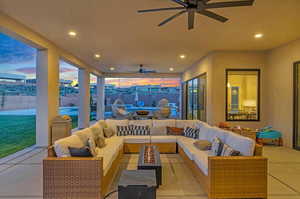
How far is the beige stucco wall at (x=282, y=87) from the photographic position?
18.1 feet

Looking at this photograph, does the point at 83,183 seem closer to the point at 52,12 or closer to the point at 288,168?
the point at 52,12

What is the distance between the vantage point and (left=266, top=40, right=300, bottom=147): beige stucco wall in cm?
551

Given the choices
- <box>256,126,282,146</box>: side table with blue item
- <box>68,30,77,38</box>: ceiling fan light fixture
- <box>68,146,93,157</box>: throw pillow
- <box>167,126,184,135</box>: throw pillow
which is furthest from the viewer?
<box>256,126,282,146</box>: side table with blue item

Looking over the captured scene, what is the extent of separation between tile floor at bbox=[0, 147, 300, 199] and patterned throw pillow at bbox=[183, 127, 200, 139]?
0.66 metres

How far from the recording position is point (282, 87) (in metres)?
5.86

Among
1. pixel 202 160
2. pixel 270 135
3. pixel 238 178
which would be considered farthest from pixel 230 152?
pixel 270 135

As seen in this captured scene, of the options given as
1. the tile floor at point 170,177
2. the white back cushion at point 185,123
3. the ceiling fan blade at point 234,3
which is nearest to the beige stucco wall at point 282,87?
the tile floor at point 170,177

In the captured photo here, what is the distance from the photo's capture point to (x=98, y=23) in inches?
161

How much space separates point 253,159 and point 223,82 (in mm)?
4039

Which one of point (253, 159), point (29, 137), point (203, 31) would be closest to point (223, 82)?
point (203, 31)

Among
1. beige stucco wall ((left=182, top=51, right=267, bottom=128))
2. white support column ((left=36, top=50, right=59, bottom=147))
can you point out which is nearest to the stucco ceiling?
beige stucco wall ((left=182, top=51, right=267, bottom=128))

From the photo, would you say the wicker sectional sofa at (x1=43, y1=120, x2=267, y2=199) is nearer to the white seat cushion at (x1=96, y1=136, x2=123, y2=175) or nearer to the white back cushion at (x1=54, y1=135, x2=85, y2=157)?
the white back cushion at (x1=54, y1=135, x2=85, y2=157)

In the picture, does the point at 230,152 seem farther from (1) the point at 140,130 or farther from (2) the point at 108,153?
(1) the point at 140,130

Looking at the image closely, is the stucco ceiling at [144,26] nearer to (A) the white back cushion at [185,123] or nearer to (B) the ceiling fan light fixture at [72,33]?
(B) the ceiling fan light fixture at [72,33]
